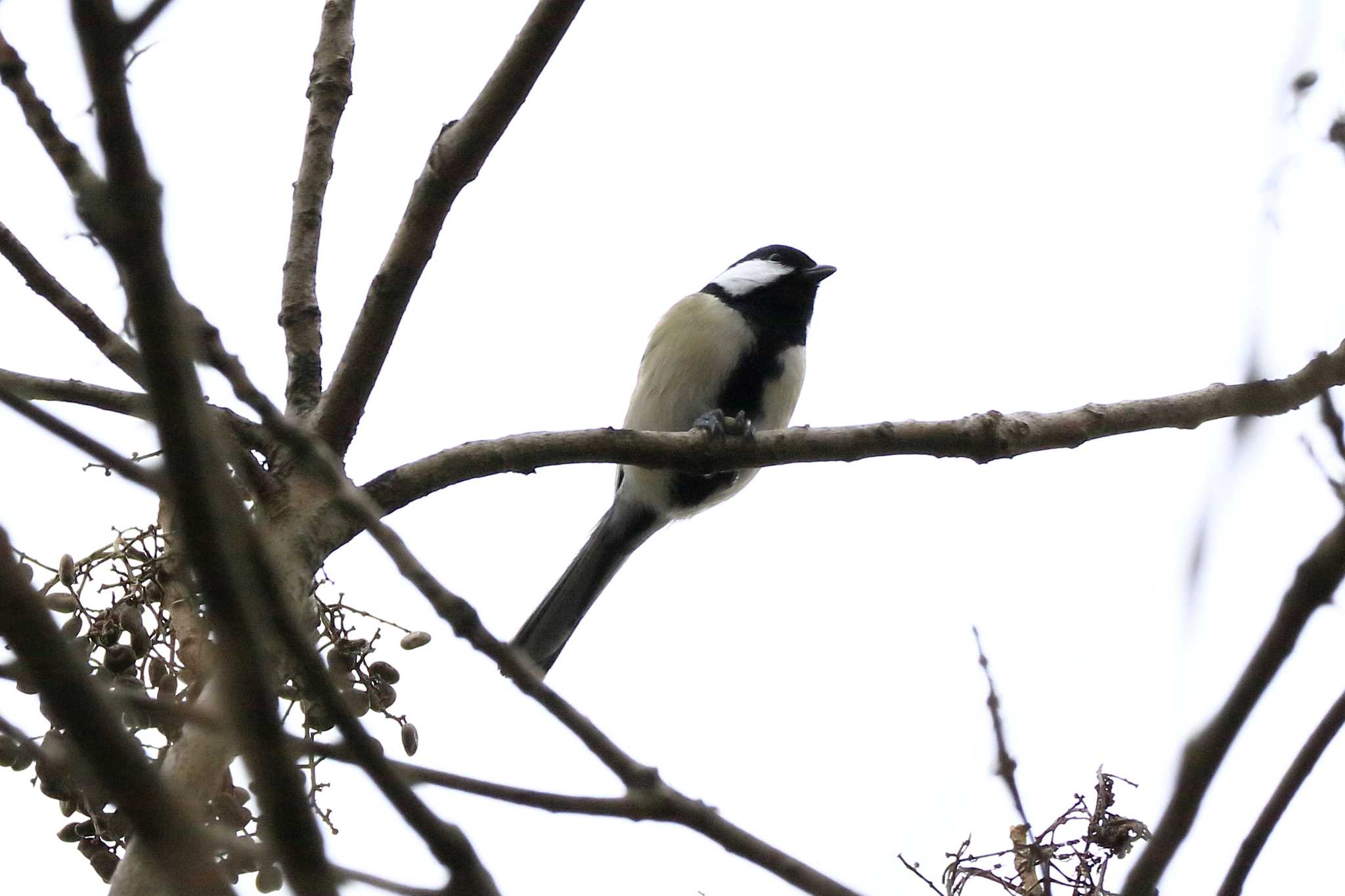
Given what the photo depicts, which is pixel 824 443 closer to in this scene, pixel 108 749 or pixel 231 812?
pixel 231 812

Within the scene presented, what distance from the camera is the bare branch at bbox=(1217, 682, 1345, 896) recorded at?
928 millimetres

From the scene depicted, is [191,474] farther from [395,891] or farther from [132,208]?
[395,891]

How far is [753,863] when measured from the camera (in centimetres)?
111

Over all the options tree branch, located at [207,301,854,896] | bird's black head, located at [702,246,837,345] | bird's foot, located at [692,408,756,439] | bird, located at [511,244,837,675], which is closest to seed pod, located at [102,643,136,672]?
bird's foot, located at [692,408,756,439]

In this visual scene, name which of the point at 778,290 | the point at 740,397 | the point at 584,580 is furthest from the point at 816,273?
the point at 584,580

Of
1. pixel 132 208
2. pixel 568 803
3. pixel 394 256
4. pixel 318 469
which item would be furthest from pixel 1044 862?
pixel 394 256

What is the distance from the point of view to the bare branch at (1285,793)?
3.04ft

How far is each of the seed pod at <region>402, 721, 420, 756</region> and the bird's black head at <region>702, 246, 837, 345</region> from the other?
249cm

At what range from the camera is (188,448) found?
794 millimetres

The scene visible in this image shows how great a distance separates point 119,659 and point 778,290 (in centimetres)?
318

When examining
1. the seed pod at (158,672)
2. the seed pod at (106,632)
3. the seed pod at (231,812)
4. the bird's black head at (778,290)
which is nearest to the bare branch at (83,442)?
the seed pod at (231,812)

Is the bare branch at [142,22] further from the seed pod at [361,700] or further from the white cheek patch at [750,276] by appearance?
the white cheek patch at [750,276]

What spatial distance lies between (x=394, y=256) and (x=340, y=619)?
742mm

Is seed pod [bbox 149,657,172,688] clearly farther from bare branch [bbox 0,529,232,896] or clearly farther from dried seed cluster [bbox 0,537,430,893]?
bare branch [bbox 0,529,232,896]
